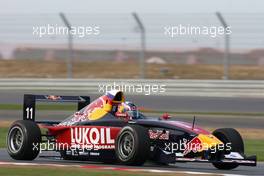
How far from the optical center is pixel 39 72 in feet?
148

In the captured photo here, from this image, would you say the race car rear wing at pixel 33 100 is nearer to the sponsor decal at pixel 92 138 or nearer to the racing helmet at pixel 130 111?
the sponsor decal at pixel 92 138

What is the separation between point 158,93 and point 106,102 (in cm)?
1719

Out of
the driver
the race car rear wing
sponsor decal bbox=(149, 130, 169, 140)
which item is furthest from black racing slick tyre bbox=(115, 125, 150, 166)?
the race car rear wing

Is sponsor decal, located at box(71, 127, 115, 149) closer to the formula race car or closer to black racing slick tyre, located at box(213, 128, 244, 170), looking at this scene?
the formula race car

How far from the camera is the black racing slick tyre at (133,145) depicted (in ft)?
40.3

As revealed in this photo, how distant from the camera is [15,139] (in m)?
14.0

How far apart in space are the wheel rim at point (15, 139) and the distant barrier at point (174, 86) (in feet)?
49.3

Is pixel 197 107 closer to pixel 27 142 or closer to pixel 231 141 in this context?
pixel 27 142

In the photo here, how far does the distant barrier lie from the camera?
28797 mm

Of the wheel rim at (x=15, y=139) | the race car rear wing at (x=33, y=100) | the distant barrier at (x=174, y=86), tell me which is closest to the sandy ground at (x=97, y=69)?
the distant barrier at (x=174, y=86)

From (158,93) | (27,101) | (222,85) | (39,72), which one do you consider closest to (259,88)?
(222,85)

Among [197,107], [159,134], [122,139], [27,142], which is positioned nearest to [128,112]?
[122,139]

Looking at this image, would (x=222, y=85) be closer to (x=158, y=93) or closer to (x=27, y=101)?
(x=158, y=93)

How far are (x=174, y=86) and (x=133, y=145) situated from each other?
1772 centimetres
